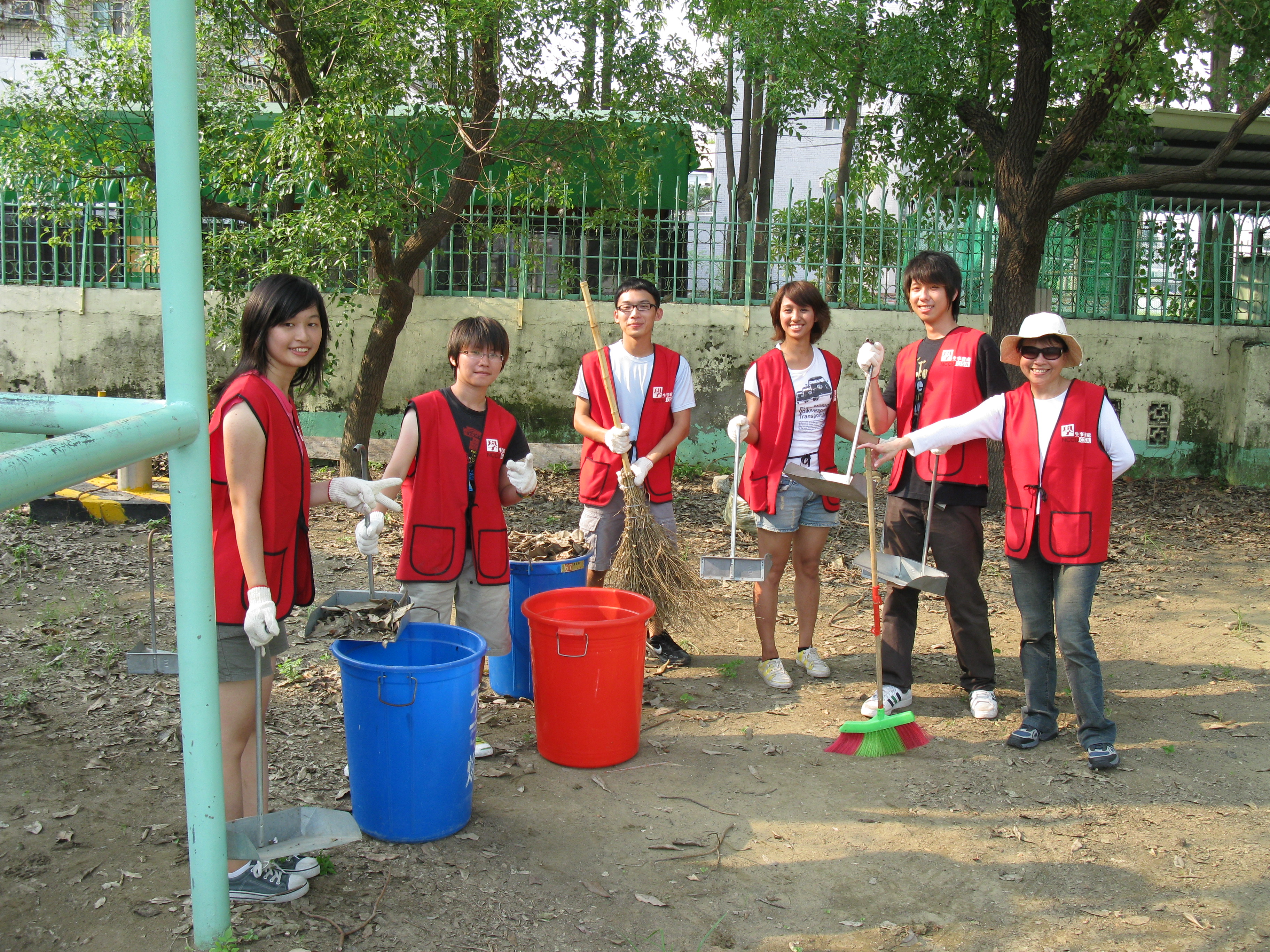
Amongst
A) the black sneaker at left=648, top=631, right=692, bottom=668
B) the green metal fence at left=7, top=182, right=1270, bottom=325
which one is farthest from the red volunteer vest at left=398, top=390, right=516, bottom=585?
the green metal fence at left=7, top=182, right=1270, bottom=325

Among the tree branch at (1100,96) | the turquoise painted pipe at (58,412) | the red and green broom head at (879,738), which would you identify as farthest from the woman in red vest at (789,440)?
the tree branch at (1100,96)

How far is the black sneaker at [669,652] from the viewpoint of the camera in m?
5.00

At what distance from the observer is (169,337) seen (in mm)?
2242

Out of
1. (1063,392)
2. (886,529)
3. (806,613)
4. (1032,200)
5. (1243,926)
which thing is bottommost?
(1243,926)

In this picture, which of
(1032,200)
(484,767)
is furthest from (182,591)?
(1032,200)

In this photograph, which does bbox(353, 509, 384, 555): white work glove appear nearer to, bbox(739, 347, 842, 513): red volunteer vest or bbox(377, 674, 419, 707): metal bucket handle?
bbox(377, 674, 419, 707): metal bucket handle

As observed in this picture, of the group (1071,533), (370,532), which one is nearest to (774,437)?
(1071,533)

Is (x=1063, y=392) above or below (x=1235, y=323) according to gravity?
below

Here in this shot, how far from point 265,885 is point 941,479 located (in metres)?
3.02

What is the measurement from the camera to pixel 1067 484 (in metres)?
3.84

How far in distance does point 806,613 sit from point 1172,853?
190cm

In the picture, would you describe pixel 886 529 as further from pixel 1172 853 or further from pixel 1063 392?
pixel 1172 853

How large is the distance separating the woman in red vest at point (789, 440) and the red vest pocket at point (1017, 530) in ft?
2.73

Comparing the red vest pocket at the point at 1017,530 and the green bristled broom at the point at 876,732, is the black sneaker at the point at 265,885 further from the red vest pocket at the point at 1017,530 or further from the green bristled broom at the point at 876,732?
the red vest pocket at the point at 1017,530
